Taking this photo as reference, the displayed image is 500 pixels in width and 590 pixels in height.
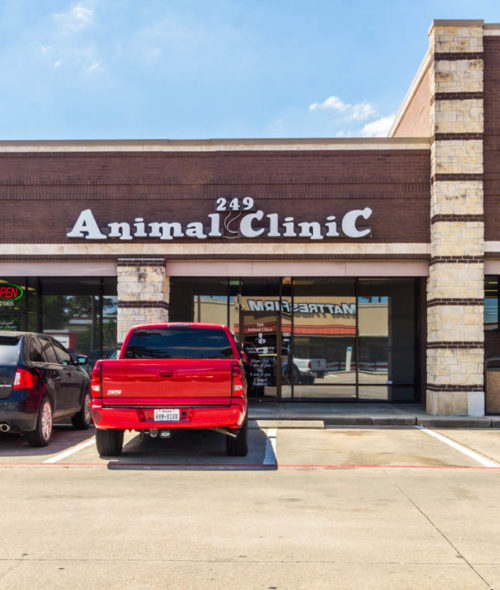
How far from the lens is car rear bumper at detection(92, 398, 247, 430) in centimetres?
866

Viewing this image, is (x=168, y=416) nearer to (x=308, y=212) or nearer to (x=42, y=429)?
(x=42, y=429)

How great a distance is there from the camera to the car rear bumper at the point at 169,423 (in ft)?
28.4

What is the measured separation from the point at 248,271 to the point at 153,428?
7542 millimetres

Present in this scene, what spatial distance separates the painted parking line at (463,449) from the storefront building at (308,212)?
215 cm

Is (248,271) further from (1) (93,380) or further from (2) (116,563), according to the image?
(2) (116,563)

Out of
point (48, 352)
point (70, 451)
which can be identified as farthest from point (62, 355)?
point (70, 451)

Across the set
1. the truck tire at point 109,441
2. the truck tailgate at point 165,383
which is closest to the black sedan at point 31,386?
the truck tire at point 109,441

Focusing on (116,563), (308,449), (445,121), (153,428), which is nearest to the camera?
(116,563)

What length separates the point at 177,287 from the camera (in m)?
17.0

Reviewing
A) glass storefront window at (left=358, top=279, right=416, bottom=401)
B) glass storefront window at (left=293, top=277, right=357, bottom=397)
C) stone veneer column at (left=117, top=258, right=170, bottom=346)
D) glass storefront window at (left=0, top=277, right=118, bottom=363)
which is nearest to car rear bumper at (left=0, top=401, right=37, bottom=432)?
stone veneer column at (left=117, top=258, right=170, bottom=346)

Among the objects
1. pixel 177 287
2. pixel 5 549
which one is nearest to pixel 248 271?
pixel 177 287

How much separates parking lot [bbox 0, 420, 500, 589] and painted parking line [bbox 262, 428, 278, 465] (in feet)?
0.19

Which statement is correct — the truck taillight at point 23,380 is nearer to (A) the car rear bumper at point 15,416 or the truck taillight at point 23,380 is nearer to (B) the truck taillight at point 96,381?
(A) the car rear bumper at point 15,416

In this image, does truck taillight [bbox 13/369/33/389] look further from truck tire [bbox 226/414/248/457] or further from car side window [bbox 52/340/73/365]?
truck tire [bbox 226/414/248/457]
